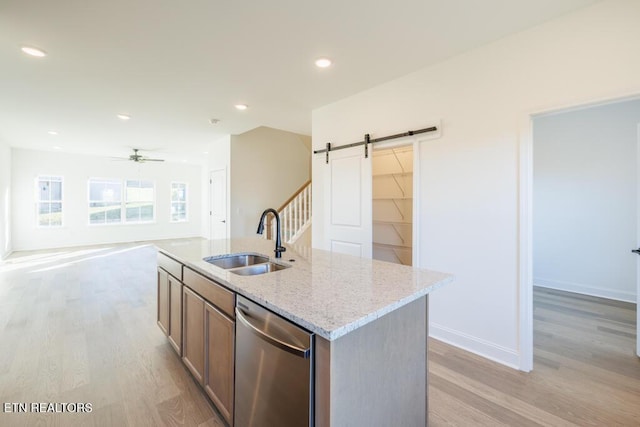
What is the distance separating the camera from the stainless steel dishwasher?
1.07 meters

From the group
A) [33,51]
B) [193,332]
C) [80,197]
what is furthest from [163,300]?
[80,197]

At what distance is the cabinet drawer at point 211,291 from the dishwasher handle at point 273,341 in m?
0.10

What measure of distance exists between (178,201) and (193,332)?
28.9 ft

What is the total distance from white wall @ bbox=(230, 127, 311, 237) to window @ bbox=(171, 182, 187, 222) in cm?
477

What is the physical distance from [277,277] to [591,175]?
484 cm

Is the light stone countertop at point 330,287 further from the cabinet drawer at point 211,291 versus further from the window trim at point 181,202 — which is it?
the window trim at point 181,202

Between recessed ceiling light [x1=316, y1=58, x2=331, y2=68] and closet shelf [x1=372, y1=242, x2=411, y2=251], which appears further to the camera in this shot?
closet shelf [x1=372, y1=242, x2=411, y2=251]

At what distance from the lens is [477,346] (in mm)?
2529

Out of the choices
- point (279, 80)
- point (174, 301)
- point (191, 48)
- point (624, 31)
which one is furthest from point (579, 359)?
point (191, 48)

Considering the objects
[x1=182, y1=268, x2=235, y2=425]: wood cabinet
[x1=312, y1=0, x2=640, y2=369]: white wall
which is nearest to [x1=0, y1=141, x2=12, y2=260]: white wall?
[x1=182, y1=268, x2=235, y2=425]: wood cabinet

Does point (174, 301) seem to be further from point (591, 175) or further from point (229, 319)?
point (591, 175)

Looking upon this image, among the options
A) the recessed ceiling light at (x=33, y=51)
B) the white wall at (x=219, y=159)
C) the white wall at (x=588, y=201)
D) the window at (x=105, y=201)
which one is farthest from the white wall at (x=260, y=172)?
the window at (x=105, y=201)

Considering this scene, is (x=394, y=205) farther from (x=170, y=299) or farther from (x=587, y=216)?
(x=170, y=299)

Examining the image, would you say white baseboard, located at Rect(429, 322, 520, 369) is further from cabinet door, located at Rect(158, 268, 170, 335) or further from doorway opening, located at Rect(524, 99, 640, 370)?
cabinet door, located at Rect(158, 268, 170, 335)
